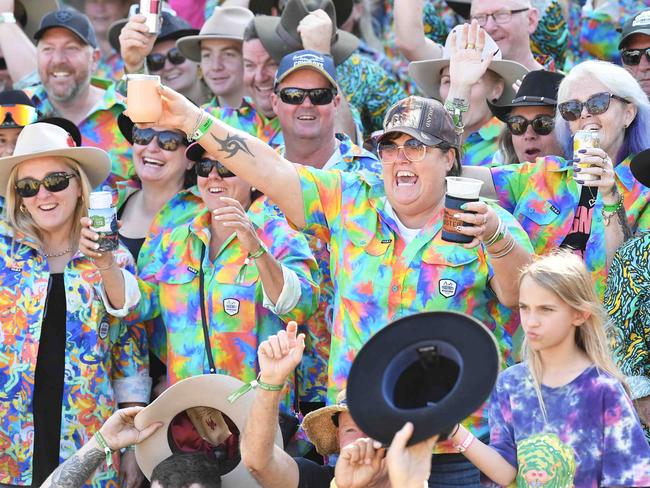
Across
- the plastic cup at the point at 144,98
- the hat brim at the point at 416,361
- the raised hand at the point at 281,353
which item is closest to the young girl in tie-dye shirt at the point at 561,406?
the hat brim at the point at 416,361

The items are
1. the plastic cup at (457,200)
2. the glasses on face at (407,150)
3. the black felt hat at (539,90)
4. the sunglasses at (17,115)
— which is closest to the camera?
the plastic cup at (457,200)

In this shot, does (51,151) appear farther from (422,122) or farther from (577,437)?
(577,437)

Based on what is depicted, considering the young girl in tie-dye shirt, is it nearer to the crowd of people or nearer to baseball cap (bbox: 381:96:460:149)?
the crowd of people

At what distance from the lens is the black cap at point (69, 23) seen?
7836 mm

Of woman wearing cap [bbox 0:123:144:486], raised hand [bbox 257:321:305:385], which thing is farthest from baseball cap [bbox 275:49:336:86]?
raised hand [bbox 257:321:305:385]

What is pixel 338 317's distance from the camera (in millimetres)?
5484

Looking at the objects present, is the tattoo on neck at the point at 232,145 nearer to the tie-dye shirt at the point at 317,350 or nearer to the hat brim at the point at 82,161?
the tie-dye shirt at the point at 317,350

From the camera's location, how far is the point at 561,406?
4668mm

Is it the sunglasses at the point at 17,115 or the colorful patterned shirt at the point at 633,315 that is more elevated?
the sunglasses at the point at 17,115

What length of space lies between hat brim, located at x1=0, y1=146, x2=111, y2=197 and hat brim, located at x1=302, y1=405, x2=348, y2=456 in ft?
6.15

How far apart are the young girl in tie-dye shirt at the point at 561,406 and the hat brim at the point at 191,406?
113 centimetres

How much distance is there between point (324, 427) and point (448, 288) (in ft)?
2.44

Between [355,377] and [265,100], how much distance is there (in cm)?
363

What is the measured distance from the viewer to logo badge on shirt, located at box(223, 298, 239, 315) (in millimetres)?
6062
